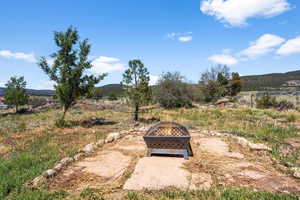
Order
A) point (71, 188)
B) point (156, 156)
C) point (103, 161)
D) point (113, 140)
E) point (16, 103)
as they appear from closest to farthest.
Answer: point (71, 188) → point (103, 161) → point (156, 156) → point (113, 140) → point (16, 103)

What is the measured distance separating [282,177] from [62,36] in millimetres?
10849

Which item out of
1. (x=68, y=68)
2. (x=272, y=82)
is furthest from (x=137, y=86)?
(x=272, y=82)

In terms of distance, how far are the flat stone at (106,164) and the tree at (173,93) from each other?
612 inches

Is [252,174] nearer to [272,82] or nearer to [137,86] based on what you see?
[137,86]

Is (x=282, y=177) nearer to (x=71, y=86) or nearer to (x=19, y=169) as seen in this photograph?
(x=19, y=169)

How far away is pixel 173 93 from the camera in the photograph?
66.9 feet

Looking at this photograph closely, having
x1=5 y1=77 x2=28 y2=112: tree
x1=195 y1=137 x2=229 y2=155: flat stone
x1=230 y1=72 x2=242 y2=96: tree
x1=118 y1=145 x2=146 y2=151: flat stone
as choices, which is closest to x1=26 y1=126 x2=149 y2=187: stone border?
x1=118 y1=145 x2=146 y2=151: flat stone

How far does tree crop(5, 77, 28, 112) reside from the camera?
18905mm

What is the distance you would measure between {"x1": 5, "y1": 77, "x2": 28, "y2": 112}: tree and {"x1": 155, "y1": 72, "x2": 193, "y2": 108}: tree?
544 inches

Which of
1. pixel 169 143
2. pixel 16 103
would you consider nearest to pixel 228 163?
pixel 169 143

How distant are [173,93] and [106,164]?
16.9 meters

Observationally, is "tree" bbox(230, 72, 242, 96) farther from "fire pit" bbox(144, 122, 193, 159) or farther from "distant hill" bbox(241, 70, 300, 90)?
"fire pit" bbox(144, 122, 193, 159)

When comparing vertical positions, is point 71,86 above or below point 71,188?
above

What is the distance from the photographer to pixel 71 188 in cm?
297
